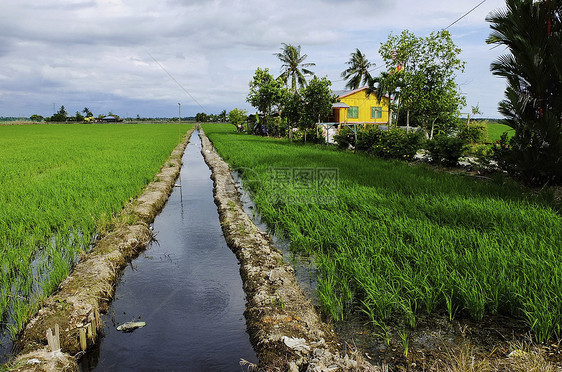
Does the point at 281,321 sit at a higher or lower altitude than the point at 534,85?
lower

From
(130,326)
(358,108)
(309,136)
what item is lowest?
(130,326)

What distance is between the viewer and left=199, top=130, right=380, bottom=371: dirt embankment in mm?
2459

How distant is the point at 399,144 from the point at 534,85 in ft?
15.5

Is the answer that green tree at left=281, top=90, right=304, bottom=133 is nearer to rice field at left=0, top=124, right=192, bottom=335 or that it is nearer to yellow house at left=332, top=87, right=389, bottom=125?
yellow house at left=332, top=87, right=389, bottom=125

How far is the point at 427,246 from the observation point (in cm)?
389

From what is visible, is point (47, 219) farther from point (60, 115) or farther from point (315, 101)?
point (60, 115)

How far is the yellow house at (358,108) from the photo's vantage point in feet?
85.8

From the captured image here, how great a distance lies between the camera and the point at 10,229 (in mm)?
5004

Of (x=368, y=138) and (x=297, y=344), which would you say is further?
(x=368, y=138)

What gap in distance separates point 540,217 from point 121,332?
4822 millimetres

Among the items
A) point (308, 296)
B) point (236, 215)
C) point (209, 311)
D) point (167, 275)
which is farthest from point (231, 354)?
point (236, 215)

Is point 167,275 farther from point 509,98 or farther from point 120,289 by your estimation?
point 509,98

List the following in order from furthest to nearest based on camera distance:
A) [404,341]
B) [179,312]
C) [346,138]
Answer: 1. [346,138]
2. [179,312]
3. [404,341]

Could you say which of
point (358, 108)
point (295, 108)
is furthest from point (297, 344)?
point (358, 108)
